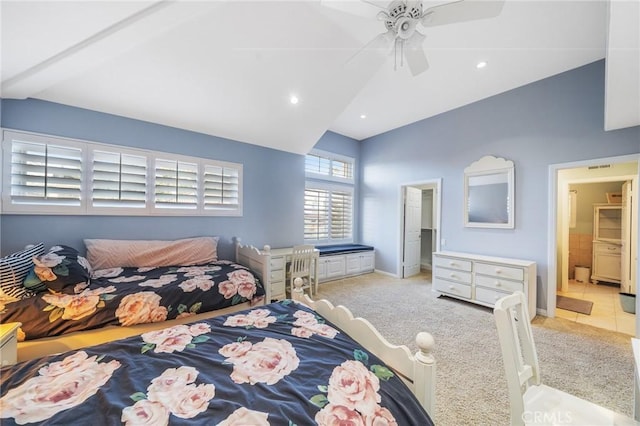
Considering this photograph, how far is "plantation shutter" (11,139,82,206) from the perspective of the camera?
247 cm

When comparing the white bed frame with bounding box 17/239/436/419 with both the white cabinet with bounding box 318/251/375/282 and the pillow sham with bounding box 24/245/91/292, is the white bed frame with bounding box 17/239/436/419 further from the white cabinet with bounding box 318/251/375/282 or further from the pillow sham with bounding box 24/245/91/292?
the white cabinet with bounding box 318/251/375/282

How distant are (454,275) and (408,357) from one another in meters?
3.24

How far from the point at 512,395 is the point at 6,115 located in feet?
15.3

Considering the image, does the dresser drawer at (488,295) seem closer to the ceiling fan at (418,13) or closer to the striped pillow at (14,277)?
the ceiling fan at (418,13)

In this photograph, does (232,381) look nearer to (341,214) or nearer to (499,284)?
(499,284)

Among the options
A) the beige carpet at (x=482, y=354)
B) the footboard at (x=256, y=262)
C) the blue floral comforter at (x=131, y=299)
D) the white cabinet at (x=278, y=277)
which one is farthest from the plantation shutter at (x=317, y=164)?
the blue floral comforter at (x=131, y=299)

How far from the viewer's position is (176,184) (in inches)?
133

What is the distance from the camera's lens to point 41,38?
180 cm

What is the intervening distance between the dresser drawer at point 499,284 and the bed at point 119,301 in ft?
10.0

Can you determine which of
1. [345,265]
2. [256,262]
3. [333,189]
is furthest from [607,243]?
[256,262]

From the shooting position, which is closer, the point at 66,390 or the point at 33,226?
the point at 66,390

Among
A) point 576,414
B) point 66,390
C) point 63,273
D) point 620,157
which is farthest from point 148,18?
point 620,157

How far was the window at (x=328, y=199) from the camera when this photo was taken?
5.16 meters

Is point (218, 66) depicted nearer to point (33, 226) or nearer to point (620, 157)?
point (33, 226)
